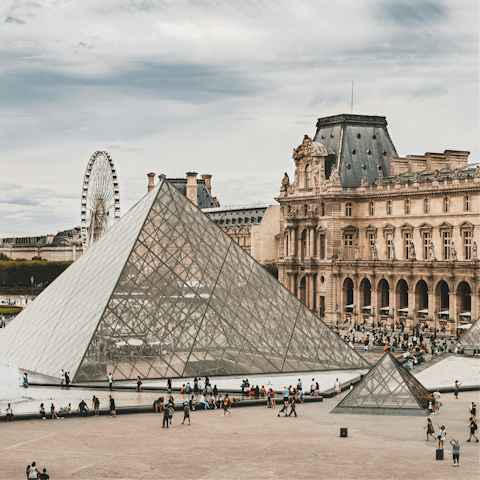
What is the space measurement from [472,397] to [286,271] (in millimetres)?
48033

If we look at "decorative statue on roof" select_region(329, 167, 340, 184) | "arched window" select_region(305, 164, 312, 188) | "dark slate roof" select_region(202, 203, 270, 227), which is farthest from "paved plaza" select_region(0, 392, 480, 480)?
"dark slate roof" select_region(202, 203, 270, 227)

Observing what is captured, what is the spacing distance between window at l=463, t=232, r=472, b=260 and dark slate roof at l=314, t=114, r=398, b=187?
1455 centimetres

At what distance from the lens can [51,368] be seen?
3662 cm

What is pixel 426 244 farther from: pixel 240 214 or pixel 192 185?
pixel 192 185

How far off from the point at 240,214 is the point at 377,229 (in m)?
38.5

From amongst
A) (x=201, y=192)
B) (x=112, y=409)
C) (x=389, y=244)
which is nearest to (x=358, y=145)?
(x=389, y=244)

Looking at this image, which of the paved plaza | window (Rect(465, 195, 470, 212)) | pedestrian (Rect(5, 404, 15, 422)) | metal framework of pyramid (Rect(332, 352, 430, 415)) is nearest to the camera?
the paved plaza

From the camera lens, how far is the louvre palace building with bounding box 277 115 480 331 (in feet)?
222

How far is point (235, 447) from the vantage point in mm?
24828

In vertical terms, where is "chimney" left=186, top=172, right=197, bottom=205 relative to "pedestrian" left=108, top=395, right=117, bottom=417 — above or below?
above

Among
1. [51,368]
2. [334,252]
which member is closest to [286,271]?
[334,252]

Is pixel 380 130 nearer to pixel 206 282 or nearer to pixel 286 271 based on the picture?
pixel 286 271

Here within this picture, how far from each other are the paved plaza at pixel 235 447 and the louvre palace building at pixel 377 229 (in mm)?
38091

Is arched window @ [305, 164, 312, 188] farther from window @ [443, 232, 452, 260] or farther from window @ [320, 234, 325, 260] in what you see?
window @ [443, 232, 452, 260]
